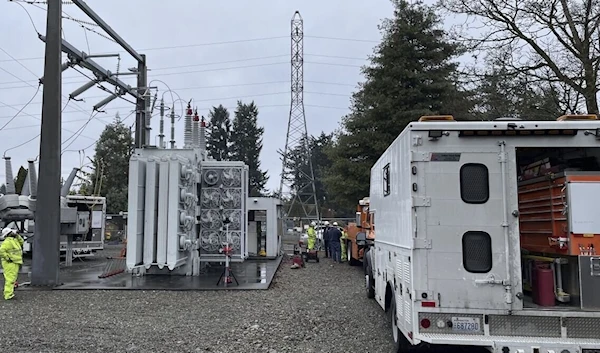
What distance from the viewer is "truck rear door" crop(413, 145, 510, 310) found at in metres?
5.72

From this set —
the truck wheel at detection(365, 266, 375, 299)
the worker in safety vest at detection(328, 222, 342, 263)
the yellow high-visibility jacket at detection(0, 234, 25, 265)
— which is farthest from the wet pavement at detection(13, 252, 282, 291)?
the worker in safety vest at detection(328, 222, 342, 263)

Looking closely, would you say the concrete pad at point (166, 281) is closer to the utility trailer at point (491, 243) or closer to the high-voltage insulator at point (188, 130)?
the high-voltage insulator at point (188, 130)

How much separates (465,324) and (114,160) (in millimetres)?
53109

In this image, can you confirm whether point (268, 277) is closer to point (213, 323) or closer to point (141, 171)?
point (141, 171)

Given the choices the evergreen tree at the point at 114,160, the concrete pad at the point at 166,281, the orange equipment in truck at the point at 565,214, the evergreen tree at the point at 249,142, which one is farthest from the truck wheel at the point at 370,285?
the evergreen tree at the point at 249,142

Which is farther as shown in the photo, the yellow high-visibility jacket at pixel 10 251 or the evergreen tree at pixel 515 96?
the evergreen tree at pixel 515 96

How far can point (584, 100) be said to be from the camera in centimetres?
1664

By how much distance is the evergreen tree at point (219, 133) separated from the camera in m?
68.4

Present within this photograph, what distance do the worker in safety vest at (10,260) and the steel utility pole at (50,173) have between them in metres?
1.64

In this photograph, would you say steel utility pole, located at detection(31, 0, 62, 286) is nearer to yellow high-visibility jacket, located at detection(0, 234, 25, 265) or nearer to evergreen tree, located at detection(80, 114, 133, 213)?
yellow high-visibility jacket, located at detection(0, 234, 25, 265)

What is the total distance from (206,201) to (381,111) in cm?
989

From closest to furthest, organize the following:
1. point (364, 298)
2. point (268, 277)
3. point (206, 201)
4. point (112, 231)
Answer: point (364, 298), point (268, 277), point (206, 201), point (112, 231)

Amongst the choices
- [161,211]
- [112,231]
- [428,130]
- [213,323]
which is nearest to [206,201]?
[161,211]

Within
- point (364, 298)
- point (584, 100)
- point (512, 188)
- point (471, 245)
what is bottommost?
point (364, 298)
